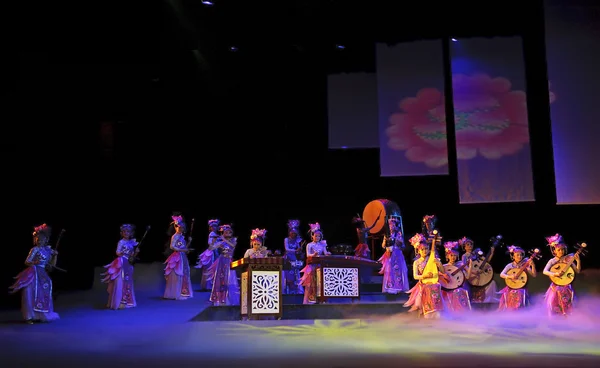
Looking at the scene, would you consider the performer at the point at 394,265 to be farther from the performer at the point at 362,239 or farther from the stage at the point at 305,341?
the stage at the point at 305,341

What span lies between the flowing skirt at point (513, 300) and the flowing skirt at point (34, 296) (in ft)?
18.7

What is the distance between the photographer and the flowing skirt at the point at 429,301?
6.57 m

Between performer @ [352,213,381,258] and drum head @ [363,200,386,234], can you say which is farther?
drum head @ [363,200,386,234]

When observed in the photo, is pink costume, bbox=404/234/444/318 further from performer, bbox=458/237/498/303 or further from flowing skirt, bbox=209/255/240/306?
flowing skirt, bbox=209/255/240/306

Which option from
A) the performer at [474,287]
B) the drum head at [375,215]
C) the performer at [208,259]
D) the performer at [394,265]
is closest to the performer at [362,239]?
the drum head at [375,215]

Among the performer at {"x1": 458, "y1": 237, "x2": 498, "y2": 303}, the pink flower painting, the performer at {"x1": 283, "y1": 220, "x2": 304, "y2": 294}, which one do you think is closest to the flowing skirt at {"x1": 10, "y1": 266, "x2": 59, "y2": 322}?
the performer at {"x1": 283, "y1": 220, "x2": 304, "y2": 294}

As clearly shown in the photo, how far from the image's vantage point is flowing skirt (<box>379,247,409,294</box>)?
829 centimetres

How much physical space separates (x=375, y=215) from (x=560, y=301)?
342 cm

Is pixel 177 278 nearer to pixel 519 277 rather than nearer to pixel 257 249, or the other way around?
pixel 257 249

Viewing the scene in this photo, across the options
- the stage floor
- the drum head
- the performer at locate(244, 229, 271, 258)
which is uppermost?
the drum head

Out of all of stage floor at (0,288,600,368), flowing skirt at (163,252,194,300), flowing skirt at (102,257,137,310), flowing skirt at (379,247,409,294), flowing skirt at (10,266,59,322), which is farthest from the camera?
flowing skirt at (163,252,194,300)

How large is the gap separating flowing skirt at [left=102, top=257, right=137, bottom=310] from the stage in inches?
17.7

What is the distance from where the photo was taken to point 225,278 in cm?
762

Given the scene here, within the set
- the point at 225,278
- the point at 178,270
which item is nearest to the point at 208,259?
the point at 178,270
